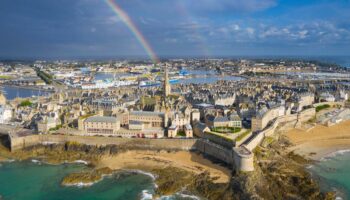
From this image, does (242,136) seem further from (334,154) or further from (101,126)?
(101,126)

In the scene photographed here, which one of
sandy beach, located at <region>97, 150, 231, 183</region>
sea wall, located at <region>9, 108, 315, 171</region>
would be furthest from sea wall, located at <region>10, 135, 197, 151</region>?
sandy beach, located at <region>97, 150, 231, 183</region>

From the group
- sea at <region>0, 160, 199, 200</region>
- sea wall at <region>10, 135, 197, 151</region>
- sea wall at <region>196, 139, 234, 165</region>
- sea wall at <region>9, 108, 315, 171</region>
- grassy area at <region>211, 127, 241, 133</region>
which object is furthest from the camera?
grassy area at <region>211, 127, 241, 133</region>

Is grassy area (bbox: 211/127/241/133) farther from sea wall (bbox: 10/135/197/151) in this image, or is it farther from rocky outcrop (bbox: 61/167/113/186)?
rocky outcrop (bbox: 61/167/113/186)

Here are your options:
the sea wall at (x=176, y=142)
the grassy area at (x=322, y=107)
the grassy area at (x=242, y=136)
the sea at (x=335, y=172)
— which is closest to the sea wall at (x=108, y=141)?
the sea wall at (x=176, y=142)

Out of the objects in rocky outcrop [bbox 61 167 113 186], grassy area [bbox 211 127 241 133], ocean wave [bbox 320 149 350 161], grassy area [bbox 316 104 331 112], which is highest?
grassy area [bbox 316 104 331 112]

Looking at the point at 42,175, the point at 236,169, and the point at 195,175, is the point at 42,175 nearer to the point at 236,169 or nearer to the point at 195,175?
the point at 195,175

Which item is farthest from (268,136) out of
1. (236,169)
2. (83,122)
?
(83,122)
